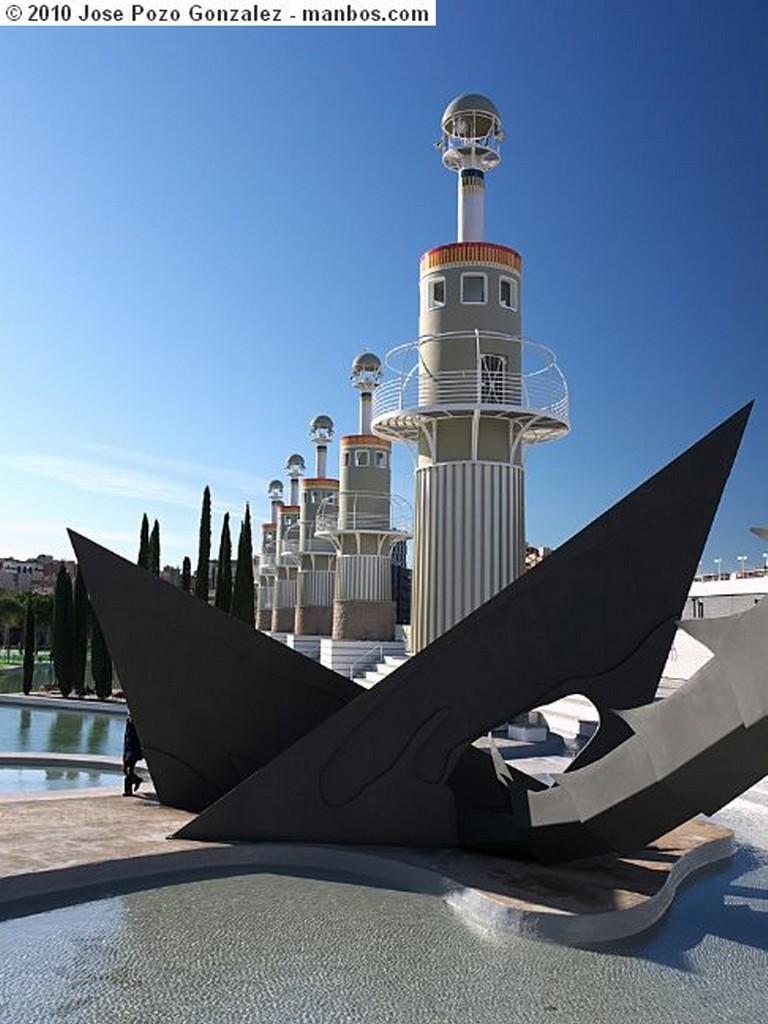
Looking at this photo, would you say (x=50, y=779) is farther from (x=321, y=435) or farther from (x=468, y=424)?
(x=321, y=435)

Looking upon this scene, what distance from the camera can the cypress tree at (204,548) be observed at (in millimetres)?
30703

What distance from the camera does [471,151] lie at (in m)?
20.5

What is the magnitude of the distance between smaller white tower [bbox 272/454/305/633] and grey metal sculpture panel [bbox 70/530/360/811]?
44430 mm

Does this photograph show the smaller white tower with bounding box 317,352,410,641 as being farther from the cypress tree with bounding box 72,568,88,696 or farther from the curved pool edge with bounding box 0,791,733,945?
the curved pool edge with bounding box 0,791,733,945

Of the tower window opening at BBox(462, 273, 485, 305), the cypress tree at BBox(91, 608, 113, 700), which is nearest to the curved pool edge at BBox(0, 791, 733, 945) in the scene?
the tower window opening at BBox(462, 273, 485, 305)

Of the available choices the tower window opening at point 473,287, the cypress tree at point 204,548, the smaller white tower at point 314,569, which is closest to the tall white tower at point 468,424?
the tower window opening at point 473,287

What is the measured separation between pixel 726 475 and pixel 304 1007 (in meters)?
5.91

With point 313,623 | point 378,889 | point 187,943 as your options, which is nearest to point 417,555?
point 378,889

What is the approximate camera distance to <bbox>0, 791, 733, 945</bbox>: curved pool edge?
7270mm

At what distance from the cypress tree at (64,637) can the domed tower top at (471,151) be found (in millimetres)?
16710

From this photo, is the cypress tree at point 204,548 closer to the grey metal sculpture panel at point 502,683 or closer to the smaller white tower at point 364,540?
the smaller white tower at point 364,540

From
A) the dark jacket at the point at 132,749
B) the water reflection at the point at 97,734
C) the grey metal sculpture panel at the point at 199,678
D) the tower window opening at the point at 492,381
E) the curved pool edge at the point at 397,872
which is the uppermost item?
the tower window opening at the point at 492,381

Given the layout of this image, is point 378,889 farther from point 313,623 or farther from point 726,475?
point 313,623

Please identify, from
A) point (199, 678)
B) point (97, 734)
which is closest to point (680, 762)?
point (199, 678)
